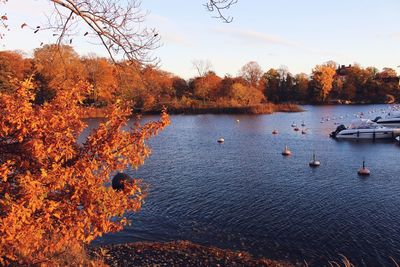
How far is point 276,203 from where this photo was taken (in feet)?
79.7

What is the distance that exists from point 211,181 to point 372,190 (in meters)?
11.4

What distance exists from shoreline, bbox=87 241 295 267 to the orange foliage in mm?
7460

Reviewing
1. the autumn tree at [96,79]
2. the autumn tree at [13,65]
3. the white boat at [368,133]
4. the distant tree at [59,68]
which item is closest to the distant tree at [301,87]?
the white boat at [368,133]

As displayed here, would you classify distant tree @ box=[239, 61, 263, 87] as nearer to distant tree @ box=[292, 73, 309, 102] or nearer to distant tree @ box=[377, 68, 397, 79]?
distant tree @ box=[292, 73, 309, 102]

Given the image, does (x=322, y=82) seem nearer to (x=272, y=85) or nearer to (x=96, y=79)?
(x=272, y=85)

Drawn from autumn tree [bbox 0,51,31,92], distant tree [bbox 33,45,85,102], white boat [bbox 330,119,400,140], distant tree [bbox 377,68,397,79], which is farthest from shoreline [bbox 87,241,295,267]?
distant tree [bbox 377,68,397,79]

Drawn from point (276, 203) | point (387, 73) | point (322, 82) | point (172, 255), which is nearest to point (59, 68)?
point (172, 255)

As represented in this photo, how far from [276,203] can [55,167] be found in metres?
18.7

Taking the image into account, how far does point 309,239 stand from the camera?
18.9m

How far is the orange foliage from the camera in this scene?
732 cm

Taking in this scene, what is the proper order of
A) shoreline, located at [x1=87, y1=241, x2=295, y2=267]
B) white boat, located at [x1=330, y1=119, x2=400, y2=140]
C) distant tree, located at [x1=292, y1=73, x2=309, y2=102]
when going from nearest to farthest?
1. shoreline, located at [x1=87, y1=241, x2=295, y2=267]
2. white boat, located at [x1=330, y1=119, x2=400, y2=140]
3. distant tree, located at [x1=292, y1=73, x2=309, y2=102]

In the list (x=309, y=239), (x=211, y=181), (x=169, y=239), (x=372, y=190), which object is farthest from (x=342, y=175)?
(x=169, y=239)

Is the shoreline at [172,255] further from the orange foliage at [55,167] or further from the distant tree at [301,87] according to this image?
the distant tree at [301,87]

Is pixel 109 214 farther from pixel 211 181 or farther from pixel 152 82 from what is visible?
pixel 211 181
